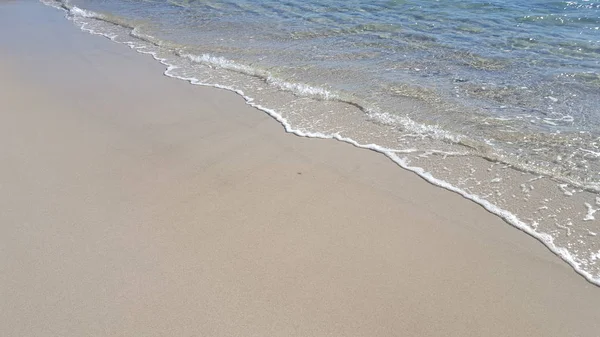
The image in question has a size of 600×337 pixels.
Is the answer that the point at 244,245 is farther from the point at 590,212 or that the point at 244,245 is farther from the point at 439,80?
the point at 439,80

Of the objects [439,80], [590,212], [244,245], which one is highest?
[439,80]

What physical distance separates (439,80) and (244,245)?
4.50 meters

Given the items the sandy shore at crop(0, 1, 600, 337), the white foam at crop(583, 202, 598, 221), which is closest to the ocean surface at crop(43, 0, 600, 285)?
the white foam at crop(583, 202, 598, 221)

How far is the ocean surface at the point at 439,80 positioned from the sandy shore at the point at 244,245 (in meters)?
0.43

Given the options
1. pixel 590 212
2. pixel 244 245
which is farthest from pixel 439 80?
pixel 244 245

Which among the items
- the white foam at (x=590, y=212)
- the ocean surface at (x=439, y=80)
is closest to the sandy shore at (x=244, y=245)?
the ocean surface at (x=439, y=80)

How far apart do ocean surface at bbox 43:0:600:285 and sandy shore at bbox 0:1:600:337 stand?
0.43 meters

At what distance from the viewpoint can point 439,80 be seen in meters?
6.59

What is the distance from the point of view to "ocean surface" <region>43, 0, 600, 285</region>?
4.14 metres

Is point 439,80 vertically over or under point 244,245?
over

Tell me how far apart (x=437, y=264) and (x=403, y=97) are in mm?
3333

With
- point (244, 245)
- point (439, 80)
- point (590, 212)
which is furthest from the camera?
point (439, 80)

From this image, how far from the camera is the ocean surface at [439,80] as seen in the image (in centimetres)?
414

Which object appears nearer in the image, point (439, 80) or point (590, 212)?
point (590, 212)
